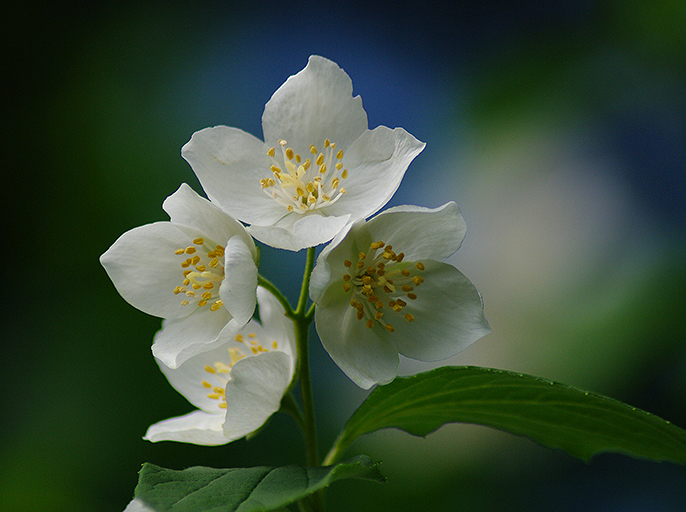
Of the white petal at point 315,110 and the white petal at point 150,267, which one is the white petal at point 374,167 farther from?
the white petal at point 150,267

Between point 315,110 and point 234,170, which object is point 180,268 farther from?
point 315,110

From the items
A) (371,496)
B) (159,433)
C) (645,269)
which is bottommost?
(371,496)

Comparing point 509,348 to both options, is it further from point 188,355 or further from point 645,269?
point 188,355

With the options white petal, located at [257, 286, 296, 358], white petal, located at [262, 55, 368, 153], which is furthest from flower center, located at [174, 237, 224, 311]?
white petal, located at [262, 55, 368, 153]

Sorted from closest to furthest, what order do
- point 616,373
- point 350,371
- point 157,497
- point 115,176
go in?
point 157,497 → point 350,371 → point 616,373 → point 115,176

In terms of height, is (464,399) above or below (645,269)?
above

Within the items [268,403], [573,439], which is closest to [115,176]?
[268,403]

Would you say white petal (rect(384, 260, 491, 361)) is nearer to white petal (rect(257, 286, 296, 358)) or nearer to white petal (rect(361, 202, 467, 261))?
white petal (rect(361, 202, 467, 261))
